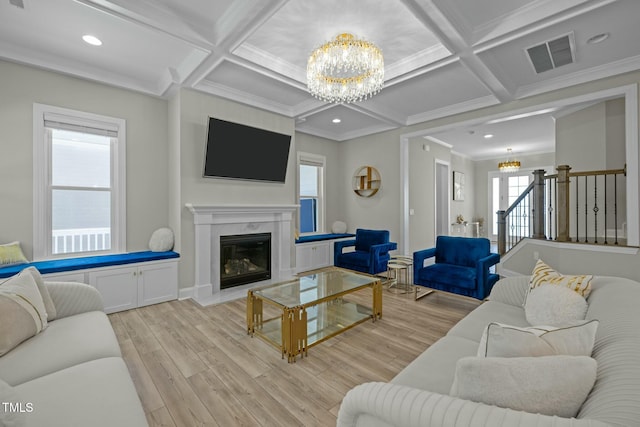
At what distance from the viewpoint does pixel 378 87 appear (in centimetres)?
291

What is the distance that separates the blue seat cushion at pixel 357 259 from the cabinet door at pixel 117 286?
9.79ft

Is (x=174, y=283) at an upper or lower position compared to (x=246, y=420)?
upper

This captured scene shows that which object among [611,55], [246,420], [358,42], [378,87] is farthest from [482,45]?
[246,420]

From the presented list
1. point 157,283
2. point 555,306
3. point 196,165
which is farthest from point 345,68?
point 157,283

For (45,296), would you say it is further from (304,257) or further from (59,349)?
(304,257)

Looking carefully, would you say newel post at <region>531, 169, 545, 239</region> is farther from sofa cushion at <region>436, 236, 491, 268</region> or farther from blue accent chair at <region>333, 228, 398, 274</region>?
blue accent chair at <region>333, 228, 398, 274</region>

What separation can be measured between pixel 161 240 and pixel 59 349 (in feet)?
7.91

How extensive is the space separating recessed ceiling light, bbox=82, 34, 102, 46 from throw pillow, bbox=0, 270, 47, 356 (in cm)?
236

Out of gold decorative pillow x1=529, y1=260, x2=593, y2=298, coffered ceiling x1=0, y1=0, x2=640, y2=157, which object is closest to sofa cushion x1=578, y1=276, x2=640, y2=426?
gold decorative pillow x1=529, y1=260, x2=593, y2=298

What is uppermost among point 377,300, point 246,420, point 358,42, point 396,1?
point 396,1

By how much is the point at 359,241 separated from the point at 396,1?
140 inches

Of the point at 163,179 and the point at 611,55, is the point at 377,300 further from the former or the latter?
the point at 611,55

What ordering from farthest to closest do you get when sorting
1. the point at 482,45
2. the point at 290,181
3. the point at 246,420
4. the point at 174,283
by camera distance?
the point at 290,181
the point at 174,283
the point at 482,45
the point at 246,420

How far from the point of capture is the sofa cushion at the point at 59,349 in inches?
53.6
